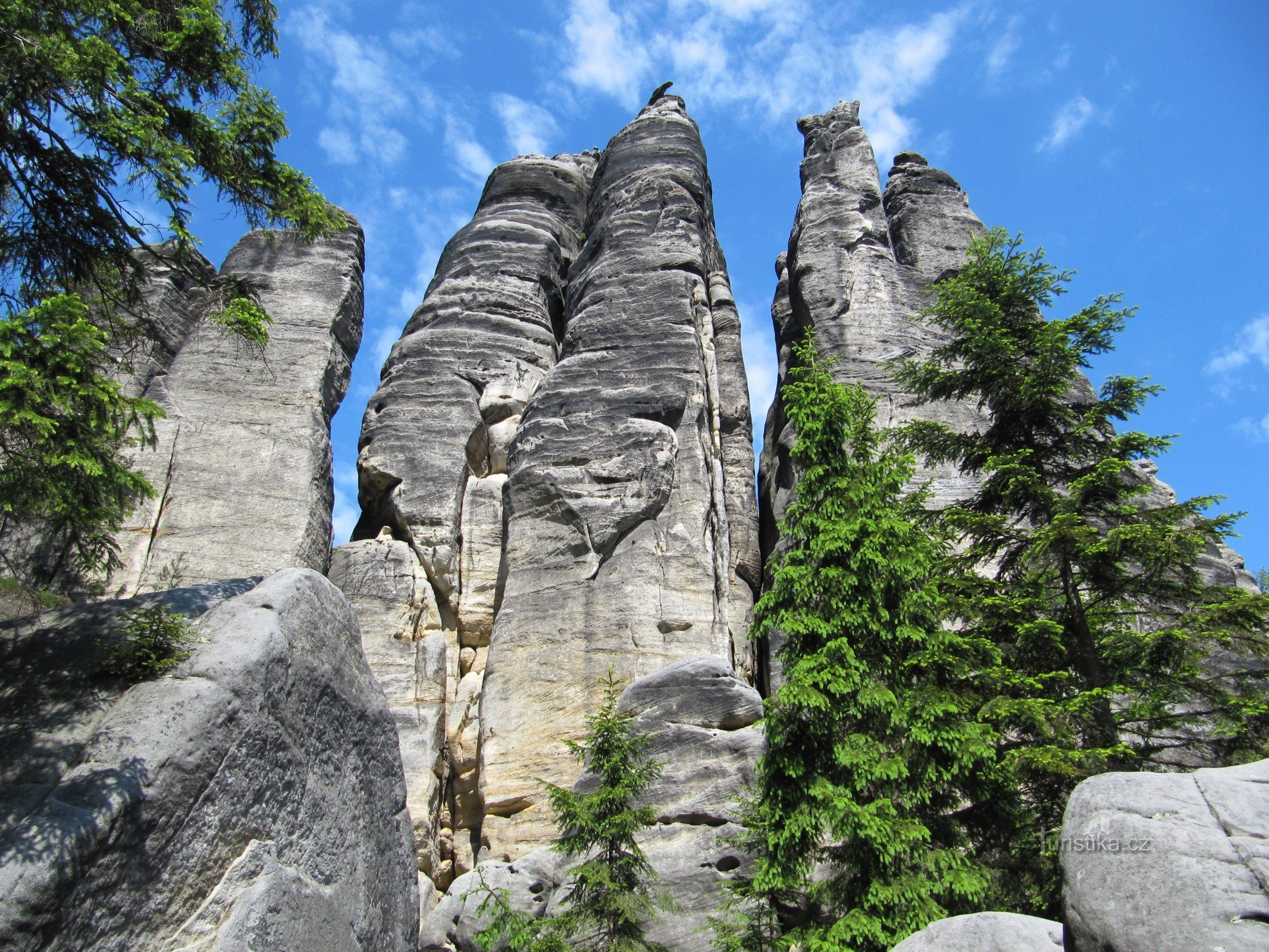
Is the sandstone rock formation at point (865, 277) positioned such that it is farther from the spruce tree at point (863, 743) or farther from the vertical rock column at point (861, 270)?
the spruce tree at point (863, 743)

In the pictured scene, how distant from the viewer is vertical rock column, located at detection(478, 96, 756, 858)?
54.2ft

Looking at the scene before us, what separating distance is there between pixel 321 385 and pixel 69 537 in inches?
516

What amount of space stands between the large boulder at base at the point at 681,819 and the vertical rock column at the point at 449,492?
158 inches

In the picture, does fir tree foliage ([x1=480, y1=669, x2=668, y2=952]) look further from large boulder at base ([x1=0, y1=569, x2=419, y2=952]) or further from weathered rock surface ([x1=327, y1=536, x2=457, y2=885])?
weathered rock surface ([x1=327, y1=536, x2=457, y2=885])

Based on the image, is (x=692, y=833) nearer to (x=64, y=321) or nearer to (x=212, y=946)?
(x=212, y=946)

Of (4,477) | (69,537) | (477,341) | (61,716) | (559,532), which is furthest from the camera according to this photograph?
(477,341)

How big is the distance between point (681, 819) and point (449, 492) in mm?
10499

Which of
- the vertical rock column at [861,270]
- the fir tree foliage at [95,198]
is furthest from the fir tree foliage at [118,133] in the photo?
the vertical rock column at [861,270]

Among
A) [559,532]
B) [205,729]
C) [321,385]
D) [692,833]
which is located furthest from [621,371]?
[205,729]

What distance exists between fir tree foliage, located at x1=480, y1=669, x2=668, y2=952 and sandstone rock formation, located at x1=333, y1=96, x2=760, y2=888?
13.0 ft

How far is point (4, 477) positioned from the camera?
316 inches

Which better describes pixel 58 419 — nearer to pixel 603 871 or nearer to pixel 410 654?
pixel 603 871

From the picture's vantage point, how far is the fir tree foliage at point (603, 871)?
10.8 meters

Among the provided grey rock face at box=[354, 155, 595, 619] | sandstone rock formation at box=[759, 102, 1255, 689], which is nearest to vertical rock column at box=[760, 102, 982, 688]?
sandstone rock formation at box=[759, 102, 1255, 689]
